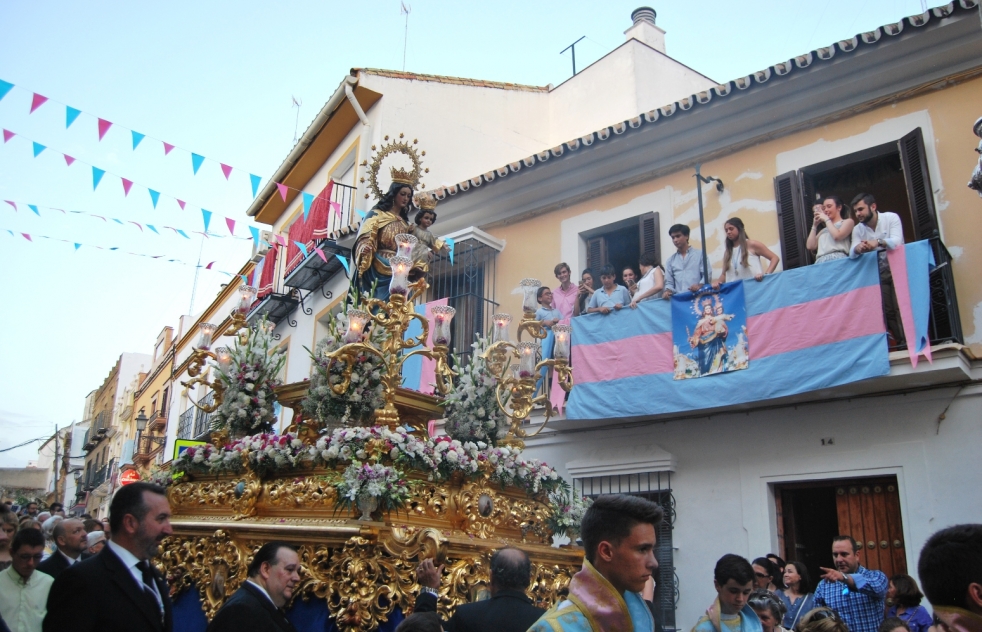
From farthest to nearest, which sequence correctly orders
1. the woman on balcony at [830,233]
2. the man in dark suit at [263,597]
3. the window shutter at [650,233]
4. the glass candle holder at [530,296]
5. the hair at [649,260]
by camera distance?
the window shutter at [650,233]
the hair at [649,260]
the woman on balcony at [830,233]
the glass candle holder at [530,296]
the man in dark suit at [263,597]

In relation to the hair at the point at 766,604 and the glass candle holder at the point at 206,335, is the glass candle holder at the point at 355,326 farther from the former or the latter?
the hair at the point at 766,604

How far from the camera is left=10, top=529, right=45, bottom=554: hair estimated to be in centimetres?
460

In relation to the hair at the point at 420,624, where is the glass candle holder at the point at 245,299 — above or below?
above

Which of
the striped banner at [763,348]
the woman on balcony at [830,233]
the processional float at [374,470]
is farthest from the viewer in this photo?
the woman on balcony at [830,233]

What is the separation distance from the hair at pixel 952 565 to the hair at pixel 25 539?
4.55 m

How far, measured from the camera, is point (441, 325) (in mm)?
5938

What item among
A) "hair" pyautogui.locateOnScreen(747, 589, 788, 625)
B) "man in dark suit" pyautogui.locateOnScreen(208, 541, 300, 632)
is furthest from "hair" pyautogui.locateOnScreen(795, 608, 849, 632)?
"man in dark suit" pyautogui.locateOnScreen(208, 541, 300, 632)

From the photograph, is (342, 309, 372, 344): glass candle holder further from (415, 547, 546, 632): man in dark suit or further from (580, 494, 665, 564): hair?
(580, 494, 665, 564): hair

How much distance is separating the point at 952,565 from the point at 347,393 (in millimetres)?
4369

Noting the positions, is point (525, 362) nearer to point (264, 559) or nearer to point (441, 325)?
point (441, 325)

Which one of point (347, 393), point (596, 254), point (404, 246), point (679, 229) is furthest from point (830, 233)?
point (347, 393)

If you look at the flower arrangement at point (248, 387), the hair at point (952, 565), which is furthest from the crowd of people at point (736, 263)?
the hair at point (952, 565)

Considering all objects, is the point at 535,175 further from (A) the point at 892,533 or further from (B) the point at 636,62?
(A) the point at 892,533

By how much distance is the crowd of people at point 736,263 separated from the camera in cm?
766
